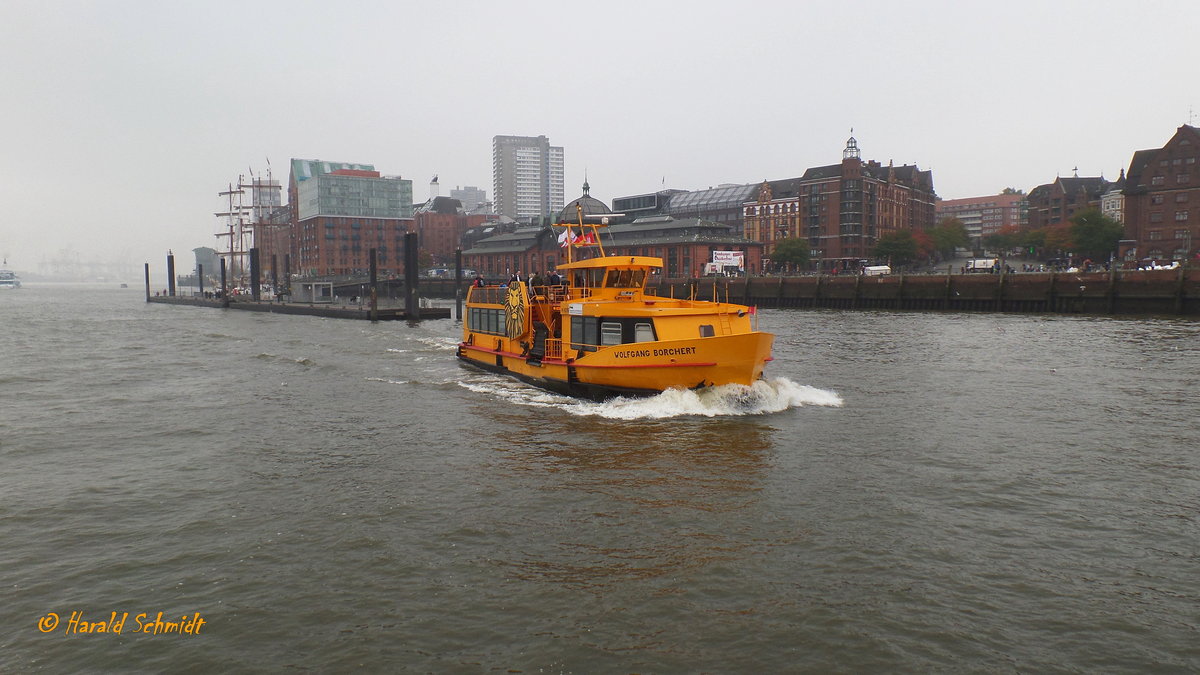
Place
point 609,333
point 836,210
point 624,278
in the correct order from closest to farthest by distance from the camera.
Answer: point 609,333
point 624,278
point 836,210

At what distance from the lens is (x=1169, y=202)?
88062 millimetres

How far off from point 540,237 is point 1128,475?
118 metres

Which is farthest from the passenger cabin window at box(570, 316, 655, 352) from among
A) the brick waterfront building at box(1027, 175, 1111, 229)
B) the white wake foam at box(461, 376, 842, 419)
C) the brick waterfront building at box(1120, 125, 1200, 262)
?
the brick waterfront building at box(1027, 175, 1111, 229)

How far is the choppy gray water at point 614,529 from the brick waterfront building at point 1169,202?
80163 mm

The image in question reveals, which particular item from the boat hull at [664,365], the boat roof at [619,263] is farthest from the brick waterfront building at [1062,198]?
the boat hull at [664,365]

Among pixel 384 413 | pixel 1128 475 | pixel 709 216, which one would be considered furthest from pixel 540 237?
pixel 1128 475

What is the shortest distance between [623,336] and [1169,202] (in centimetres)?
9698

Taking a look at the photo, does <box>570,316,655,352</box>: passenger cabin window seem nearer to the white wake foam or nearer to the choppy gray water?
the white wake foam

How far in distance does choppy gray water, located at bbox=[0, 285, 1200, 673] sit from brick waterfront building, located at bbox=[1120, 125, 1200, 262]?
263 ft

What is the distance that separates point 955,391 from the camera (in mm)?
24953

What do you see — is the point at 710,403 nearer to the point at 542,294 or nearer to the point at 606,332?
the point at 606,332

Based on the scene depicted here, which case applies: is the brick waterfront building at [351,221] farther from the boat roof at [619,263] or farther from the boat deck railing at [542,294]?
the boat roof at [619,263]

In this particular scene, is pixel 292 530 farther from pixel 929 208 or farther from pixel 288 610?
pixel 929 208

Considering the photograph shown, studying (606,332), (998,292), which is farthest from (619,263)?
(998,292)
